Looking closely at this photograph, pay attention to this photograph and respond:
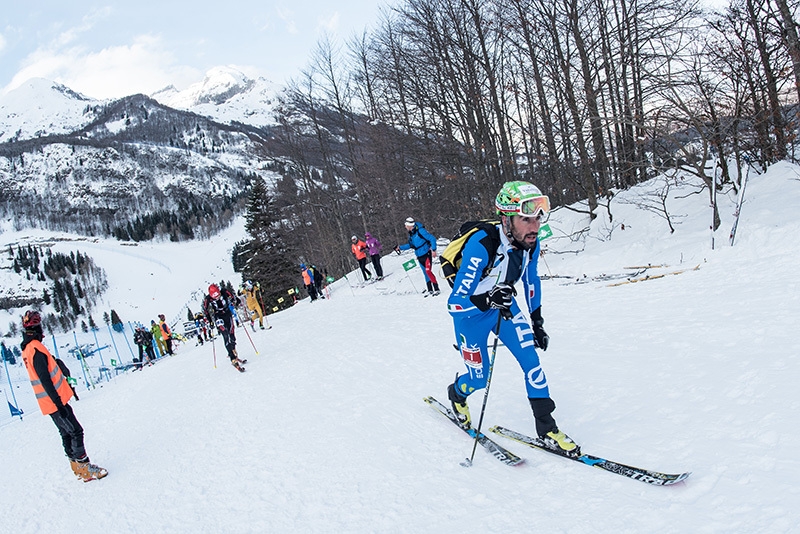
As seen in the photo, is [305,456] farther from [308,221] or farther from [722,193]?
[308,221]

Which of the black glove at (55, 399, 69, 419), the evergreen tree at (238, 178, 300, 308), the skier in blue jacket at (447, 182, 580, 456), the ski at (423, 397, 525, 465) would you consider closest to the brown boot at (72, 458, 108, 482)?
the black glove at (55, 399, 69, 419)

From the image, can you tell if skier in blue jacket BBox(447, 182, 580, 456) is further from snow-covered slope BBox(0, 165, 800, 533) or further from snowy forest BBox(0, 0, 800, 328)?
snowy forest BBox(0, 0, 800, 328)

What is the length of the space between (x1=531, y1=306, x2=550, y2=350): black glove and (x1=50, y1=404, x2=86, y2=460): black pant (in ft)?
17.9

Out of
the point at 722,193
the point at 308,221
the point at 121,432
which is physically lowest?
the point at 121,432

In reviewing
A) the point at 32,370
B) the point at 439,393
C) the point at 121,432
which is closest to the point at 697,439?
the point at 439,393

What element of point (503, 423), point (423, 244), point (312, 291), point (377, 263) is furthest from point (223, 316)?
point (312, 291)

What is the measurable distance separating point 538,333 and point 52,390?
5.61 m

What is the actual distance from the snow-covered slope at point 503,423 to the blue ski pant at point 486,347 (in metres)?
0.57

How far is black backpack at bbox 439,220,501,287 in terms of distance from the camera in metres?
3.79

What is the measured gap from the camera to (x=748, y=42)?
10.7 meters

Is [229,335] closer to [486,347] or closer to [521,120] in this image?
[486,347]

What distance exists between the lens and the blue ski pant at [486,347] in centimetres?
380

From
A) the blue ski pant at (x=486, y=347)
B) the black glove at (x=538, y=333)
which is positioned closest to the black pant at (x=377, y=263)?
the blue ski pant at (x=486, y=347)

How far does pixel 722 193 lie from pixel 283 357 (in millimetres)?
11516
